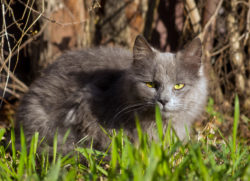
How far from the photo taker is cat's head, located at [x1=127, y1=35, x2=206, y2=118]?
7.98 feet

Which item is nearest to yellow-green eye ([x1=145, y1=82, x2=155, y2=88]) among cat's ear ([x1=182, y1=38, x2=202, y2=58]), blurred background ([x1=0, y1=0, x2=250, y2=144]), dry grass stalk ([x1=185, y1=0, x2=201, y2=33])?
cat's ear ([x1=182, y1=38, x2=202, y2=58])

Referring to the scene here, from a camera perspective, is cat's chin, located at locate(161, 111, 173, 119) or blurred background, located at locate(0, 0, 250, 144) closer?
cat's chin, located at locate(161, 111, 173, 119)

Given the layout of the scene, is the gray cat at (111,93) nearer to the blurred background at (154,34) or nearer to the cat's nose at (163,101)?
the cat's nose at (163,101)

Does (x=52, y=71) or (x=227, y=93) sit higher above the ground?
(x=52, y=71)

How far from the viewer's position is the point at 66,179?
168 cm

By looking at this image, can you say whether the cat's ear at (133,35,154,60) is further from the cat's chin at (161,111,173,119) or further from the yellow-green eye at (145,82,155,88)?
the cat's chin at (161,111,173,119)

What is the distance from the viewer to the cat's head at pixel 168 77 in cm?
243

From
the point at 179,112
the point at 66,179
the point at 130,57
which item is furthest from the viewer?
the point at 130,57

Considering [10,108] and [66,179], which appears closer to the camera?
[66,179]

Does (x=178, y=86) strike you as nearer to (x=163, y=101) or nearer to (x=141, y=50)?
(x=163, y=101)

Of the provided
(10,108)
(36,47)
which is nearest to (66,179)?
(36,47)

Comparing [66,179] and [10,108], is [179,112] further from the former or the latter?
[10,108]

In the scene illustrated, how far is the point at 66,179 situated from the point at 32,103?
4.67ft

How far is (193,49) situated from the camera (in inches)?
99.8
